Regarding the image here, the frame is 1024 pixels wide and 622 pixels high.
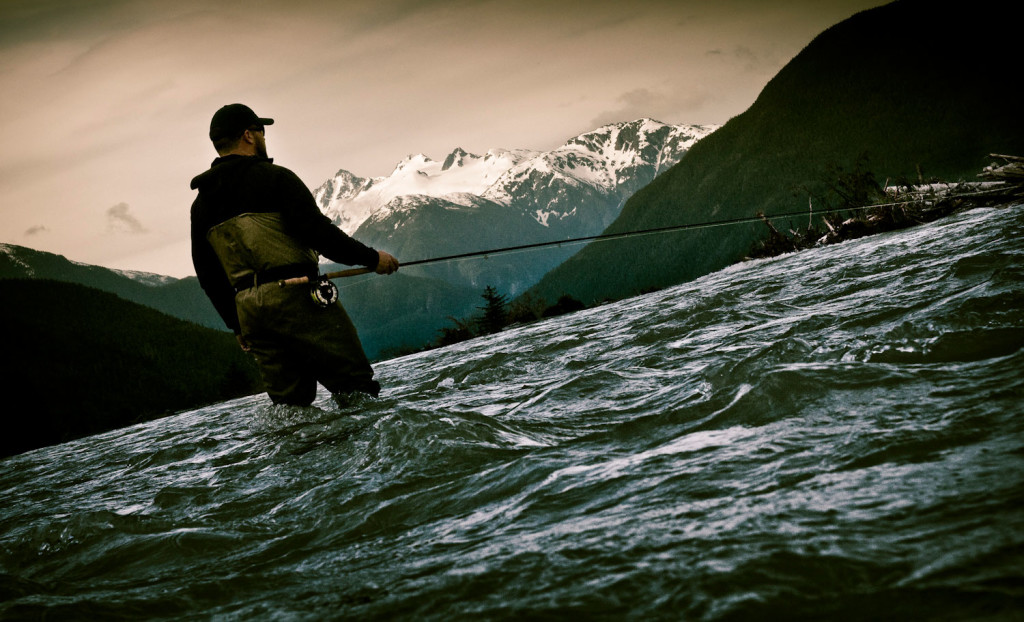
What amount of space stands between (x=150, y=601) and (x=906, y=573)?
256 centimetres

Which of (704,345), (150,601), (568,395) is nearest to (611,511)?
(150,601)

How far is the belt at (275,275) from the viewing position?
5.87 m

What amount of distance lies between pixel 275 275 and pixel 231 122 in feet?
5.67

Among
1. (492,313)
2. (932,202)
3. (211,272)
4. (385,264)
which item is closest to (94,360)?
(492,313)

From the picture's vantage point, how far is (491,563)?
2070 mm

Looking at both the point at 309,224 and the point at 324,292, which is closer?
the point at 324,292

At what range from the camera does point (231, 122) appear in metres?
6.32

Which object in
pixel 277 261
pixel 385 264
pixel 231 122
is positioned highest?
pixel 231 122

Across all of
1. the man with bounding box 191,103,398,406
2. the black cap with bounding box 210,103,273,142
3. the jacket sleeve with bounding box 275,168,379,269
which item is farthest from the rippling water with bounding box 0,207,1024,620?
the black cap with bounding box 210,103,273,142

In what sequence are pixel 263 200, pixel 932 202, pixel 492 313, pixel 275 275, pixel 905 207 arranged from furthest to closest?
1. pixel 492 313
2. pixel 905 207
3. pixel 932 202
4. pixel 263 200
5. pixel 275 275

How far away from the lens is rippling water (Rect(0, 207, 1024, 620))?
1.58 metres

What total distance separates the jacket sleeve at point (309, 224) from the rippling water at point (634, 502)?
1575 mm

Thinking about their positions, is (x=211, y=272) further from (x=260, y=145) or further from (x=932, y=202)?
(x=932, y=202)

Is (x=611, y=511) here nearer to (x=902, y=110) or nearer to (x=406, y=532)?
(x=406, y=532)
